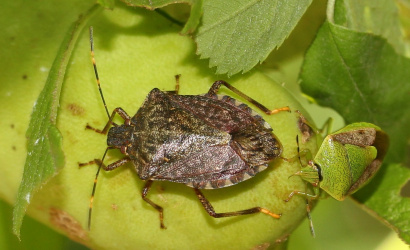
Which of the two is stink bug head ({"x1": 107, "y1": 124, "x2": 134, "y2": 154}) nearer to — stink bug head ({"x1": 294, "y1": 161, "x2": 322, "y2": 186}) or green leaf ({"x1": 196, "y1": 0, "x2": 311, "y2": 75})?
green leaf ({"x1": 196, "y1": 0, "x2": 311, "y2": 75})

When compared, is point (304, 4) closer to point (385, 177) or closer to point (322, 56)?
point (322, 56)

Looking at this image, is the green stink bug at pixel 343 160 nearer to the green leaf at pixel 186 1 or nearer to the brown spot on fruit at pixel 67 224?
the green leaf at pixel 186 1

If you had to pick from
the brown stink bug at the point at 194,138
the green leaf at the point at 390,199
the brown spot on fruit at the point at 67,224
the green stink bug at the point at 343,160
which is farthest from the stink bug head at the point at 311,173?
the brown spot on fruit at the point at 67,224

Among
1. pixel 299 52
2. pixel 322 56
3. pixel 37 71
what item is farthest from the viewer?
pixel 299 52

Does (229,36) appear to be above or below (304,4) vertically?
below

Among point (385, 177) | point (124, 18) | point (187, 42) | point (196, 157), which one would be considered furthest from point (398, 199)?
point (124, 18)

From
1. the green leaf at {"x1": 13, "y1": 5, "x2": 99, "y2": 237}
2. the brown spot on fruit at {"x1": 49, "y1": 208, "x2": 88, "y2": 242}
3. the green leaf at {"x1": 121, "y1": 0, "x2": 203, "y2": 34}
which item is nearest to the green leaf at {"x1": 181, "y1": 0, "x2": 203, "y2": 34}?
the green leaf at {"x1": 121, "y1": 0, "x2": 203, "y2": 34}
